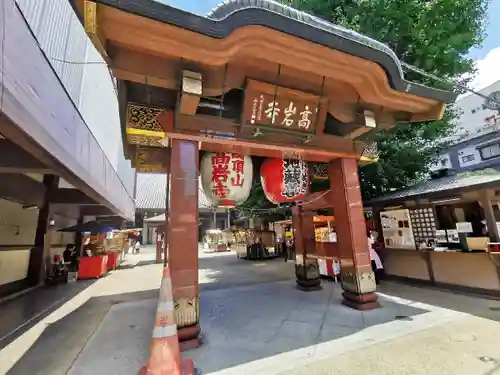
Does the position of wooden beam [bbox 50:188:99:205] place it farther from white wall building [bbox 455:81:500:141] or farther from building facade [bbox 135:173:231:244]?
white wall building [bbox 455:81:500:141]

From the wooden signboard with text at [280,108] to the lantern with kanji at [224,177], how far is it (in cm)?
90

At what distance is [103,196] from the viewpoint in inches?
327

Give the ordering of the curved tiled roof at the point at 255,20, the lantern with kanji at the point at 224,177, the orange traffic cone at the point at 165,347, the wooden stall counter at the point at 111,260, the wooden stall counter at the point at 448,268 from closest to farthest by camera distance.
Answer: the orange traffic cone at the point at 165,347
the curved tiled roof at the point at 255,20
the lantern with kanji at the point at 224,177
the wooden stall counter at the point at 448,268
the wooden stall counter at the point at 111,260

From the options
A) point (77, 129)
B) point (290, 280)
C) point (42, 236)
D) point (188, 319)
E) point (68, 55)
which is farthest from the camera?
point (42, 236)

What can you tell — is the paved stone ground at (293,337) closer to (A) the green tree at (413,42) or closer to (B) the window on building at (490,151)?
(A) the green tree at (413,42)

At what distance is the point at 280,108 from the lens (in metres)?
4.46

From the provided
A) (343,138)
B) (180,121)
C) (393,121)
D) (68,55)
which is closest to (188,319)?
(180,121)

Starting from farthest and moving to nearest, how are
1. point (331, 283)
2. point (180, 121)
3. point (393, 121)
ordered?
1. point (331, 283)
2. point (393, 121)
3. point (180, 121)

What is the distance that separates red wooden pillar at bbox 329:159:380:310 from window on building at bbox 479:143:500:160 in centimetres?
1873

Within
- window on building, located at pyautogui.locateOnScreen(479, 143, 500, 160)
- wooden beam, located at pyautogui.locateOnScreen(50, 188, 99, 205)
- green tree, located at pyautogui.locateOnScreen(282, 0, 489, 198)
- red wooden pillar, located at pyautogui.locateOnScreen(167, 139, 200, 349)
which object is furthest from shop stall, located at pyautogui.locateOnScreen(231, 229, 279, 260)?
window on building, located at pyautogui.locateOnScreen(479, 143, 500, 160)

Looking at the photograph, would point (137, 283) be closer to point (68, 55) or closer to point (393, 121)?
point (68, 55)

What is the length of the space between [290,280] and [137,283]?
5.80 meters

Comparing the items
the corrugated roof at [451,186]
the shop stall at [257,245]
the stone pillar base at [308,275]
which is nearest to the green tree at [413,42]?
the corrugated roof at [451,186]

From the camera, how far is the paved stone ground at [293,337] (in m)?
3.15
